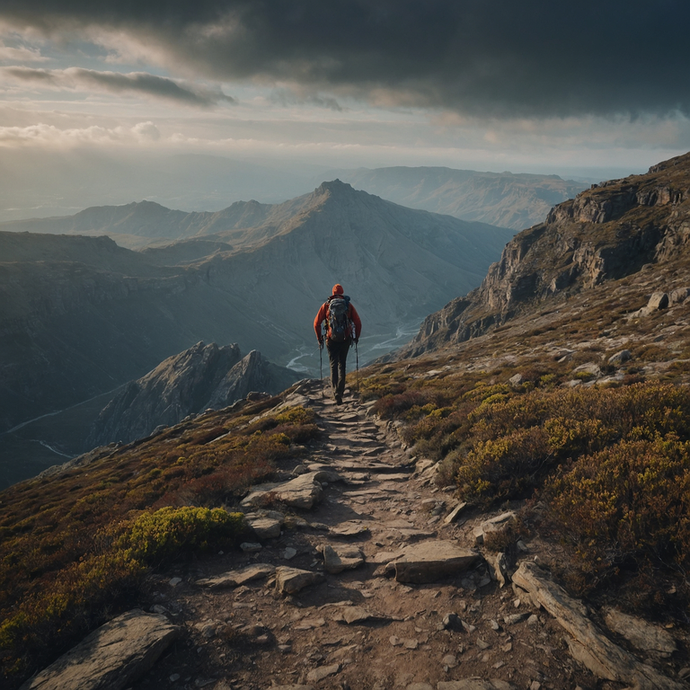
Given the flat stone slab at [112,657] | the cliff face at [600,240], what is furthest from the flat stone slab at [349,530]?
the cliff face at [600,240]

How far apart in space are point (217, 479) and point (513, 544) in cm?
887

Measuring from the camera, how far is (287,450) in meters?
15.2

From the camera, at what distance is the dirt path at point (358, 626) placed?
5352 mm

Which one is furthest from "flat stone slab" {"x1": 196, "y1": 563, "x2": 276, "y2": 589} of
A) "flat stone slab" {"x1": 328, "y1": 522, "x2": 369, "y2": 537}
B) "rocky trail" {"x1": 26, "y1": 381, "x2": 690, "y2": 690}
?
"flat stone slab" {"x1": 328, "y1": 522, "x2": 369, "y2": 537}

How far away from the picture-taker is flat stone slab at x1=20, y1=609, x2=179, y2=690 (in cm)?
534

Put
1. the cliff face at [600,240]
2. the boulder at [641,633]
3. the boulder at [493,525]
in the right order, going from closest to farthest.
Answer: the boulder at [641,633]
the boulder at [493,525]
the cliff face at [600,240]

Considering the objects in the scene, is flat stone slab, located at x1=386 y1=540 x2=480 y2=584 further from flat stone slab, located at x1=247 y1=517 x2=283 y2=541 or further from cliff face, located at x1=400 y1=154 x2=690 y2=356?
cliff face, located at x1=400 y1=154 x2=690 y2=356

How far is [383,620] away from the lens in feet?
21.5

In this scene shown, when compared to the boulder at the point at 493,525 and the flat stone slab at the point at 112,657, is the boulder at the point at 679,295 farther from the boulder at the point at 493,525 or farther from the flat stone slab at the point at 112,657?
the flat stone slab at the point at 112,657

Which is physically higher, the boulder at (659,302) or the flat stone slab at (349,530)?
the boulder at (659,302)

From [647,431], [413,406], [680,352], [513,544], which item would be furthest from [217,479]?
[680,352]

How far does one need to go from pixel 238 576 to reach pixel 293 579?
4.13ft

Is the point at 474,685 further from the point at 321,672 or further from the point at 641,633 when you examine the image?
the point at 641,633

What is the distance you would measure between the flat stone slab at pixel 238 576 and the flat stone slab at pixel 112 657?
49.8 inches
